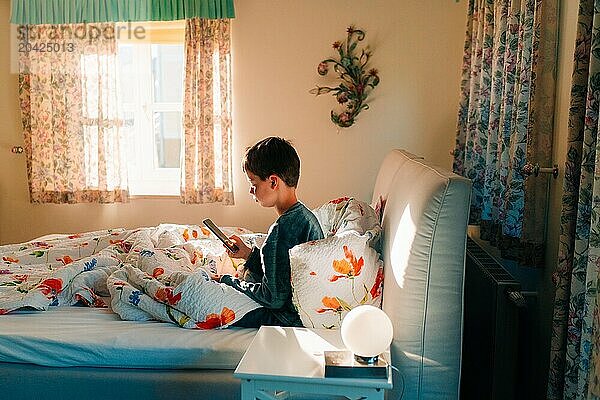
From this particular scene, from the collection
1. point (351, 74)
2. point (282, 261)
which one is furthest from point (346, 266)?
point (351, 74)

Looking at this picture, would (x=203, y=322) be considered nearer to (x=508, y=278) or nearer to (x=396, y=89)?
(x=508, y=278)

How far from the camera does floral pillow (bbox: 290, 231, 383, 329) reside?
6.59 ft

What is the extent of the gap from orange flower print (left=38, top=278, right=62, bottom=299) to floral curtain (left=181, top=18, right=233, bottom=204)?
5.49 ft

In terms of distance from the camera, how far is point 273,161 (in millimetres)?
2230

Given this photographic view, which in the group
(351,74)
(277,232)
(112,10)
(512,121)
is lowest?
(277,232)

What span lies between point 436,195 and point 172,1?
2762 millimetres

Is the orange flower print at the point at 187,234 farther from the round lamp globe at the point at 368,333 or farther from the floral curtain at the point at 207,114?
the round lamp globe at the point at 368,333

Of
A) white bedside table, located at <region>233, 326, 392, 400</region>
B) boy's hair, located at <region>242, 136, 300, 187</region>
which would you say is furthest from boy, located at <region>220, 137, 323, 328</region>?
white bedside table, located at <region>233, 326, 392, 400</region>

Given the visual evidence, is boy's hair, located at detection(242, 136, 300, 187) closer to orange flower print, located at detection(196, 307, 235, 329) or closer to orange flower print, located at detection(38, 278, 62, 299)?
orange flower print, located at detection(196, 307, 235, 329)

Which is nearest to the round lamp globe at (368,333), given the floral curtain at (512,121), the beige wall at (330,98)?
the floral curtain at (512,121)

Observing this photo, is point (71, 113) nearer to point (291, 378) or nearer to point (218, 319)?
point (218, 319)

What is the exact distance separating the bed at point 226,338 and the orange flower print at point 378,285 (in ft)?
0.13

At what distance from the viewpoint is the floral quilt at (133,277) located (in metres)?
2.16

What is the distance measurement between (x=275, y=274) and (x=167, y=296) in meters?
0.39
